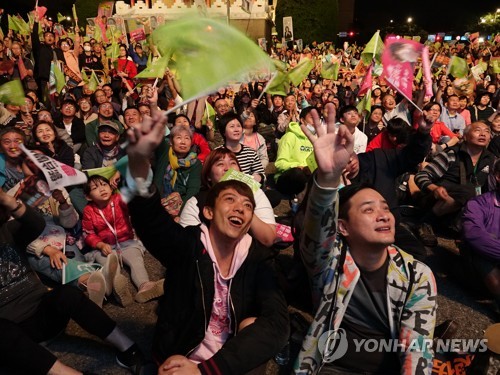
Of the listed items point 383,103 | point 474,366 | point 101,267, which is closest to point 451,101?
point 383,103

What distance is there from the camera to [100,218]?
377 centimetres

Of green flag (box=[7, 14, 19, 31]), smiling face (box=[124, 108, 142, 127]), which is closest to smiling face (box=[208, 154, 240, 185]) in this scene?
smiling face (box=[124, 108, 142, 127])

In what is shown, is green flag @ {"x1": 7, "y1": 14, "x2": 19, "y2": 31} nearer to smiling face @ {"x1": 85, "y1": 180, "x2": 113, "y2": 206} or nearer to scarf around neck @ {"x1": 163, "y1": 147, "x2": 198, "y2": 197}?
scarf around neck @ {"x1": 163, "y1": 147, "x2": 198, "y2": 197}

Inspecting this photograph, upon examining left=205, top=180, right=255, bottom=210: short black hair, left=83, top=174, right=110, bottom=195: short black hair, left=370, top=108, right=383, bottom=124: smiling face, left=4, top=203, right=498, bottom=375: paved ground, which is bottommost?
left=4, top=203, right=498, bottom=375: paved ground

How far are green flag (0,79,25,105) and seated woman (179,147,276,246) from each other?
7.66 feet

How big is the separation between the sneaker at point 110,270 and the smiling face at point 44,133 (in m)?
2.49

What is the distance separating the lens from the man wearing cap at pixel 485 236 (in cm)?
317

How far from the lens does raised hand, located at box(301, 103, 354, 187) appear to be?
66.1 inches

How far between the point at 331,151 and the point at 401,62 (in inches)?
124

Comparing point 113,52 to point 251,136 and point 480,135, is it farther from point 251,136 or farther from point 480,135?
point 480,135

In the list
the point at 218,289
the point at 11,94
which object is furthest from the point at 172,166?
the point at 218,289

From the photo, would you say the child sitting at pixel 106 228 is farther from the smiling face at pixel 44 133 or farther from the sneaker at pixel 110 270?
the smiling face at pixel 44 133

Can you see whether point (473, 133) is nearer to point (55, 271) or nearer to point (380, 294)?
point (380, 294)

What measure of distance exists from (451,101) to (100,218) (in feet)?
22.0
